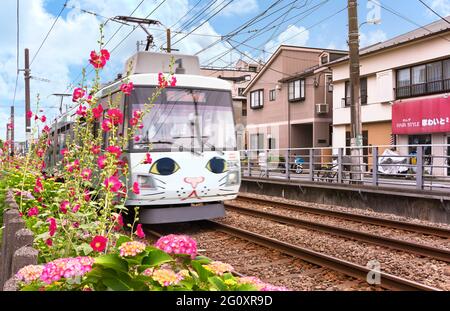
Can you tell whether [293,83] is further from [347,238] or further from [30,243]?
[30,243]

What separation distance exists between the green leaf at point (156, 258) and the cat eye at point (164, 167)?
630 centimetres

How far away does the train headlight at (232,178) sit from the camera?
9.10 m

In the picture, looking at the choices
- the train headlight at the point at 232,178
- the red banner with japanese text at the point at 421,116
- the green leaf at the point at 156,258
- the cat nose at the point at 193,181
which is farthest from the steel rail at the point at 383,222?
the red banner with japanese text at the point at 421,116

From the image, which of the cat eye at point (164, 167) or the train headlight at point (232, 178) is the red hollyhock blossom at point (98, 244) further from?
the train headlight at point (232, 178)

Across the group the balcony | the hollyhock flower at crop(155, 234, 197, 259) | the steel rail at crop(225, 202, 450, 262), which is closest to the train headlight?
the steel rail at crop(225, 202, 450, 262)

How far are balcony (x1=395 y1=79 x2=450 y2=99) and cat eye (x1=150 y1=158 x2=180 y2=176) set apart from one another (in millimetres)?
20274

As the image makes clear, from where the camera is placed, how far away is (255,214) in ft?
39.0

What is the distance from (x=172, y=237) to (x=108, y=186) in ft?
3.86

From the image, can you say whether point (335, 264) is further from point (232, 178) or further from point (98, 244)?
point (98, 244)

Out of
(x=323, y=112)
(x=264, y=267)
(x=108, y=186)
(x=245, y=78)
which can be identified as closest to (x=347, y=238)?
(x=264, y=267)

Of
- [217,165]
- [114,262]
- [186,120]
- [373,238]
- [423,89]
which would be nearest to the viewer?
[114,262]

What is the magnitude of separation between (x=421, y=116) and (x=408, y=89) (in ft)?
6.86

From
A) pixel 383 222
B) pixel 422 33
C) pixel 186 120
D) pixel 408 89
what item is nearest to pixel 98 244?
pixel 186 120

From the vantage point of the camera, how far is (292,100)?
36219 millimetres
